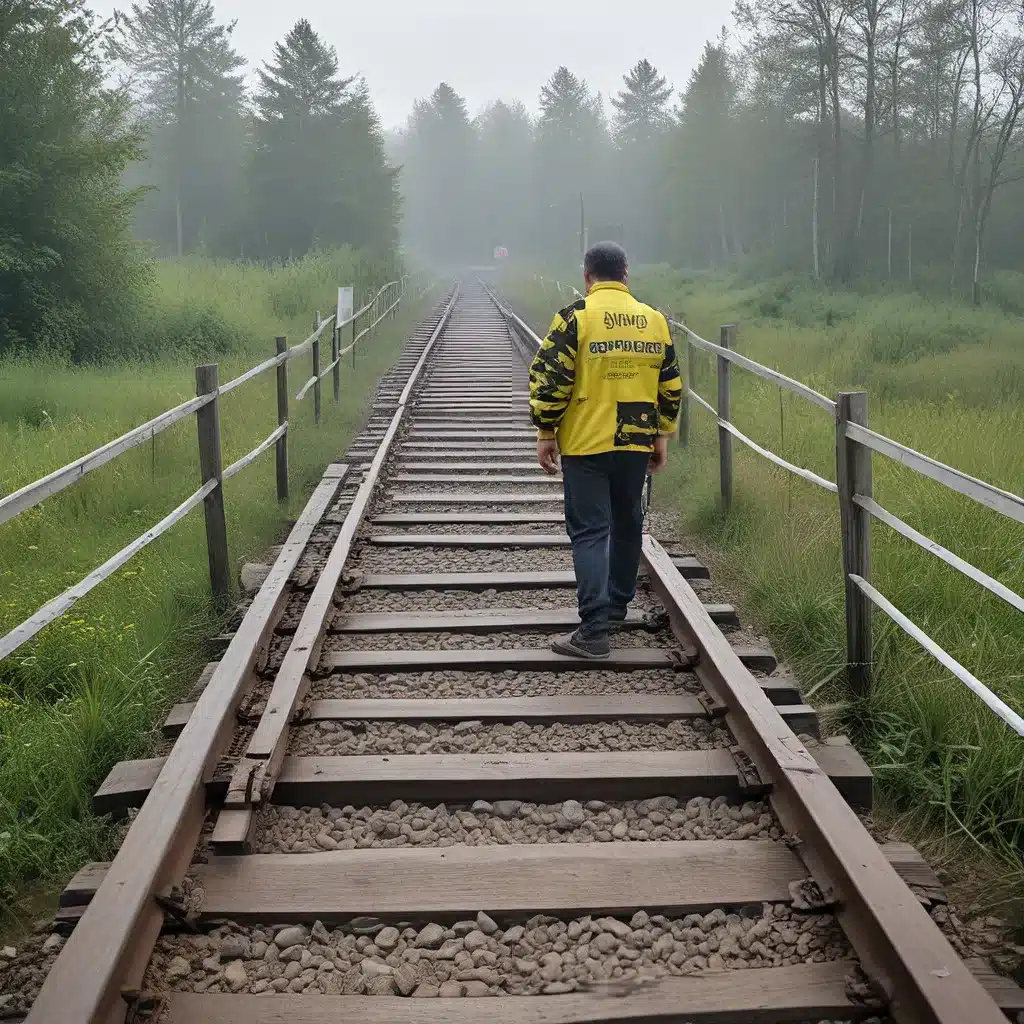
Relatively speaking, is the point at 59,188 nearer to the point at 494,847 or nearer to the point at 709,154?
the point at 494,847

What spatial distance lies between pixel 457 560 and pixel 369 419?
5778mm

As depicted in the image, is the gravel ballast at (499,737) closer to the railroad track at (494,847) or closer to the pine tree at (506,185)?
the railroad track at (494,847)

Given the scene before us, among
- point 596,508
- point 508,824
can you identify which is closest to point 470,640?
point 596,508

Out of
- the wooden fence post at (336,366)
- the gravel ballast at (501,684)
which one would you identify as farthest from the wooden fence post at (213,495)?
the wooden fence post at (336,366)

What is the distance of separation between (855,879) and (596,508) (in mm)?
2254

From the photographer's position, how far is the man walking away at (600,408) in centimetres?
439

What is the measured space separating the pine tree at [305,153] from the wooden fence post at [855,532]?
38.2 m

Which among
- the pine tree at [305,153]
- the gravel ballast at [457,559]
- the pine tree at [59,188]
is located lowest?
the gravel ballast at [457,559]

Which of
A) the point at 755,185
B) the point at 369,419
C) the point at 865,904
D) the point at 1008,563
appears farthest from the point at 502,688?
the point at 755,185

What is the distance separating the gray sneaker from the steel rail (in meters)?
0.56

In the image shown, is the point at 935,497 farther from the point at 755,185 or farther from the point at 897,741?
the point at 755,185

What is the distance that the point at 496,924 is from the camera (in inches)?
108

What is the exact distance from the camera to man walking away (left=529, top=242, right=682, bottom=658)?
4391 millimetres

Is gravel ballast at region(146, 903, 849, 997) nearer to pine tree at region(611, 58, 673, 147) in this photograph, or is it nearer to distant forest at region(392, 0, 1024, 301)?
distant forest at region(392, 0, 1024, 301)
